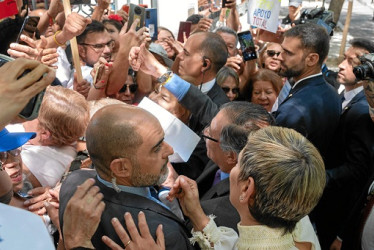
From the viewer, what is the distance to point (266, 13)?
192 inches

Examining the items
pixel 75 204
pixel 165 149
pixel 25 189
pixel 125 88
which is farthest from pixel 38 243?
pixel 125 88

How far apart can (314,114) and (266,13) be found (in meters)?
2.12

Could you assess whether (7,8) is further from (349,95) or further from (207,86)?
(349,95)

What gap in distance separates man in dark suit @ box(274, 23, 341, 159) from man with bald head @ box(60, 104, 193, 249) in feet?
4.95

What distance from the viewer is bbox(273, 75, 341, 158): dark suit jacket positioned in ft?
10.2

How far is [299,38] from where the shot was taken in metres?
3.45

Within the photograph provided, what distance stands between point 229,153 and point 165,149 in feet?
1.49

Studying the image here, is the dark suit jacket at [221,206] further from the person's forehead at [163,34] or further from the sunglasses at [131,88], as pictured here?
the person's forehead at [163,34]

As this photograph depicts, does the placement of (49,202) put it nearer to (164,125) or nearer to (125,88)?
(164,125)

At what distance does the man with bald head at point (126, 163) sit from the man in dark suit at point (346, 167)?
4.79 feet

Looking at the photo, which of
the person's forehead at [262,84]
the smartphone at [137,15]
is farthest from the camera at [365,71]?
the smartphone at [137,15]

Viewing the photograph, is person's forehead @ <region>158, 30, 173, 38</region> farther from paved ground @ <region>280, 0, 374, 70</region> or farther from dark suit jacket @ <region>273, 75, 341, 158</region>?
paved ground @ <region>280, 0, 374, 70</region>

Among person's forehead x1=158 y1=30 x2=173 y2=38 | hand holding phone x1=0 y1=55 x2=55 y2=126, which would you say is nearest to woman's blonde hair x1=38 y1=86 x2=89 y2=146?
hand holding phone x1=0 y1=55 x2=55 y2=126

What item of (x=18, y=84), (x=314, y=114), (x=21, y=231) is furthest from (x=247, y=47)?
(x=21, y=231)
